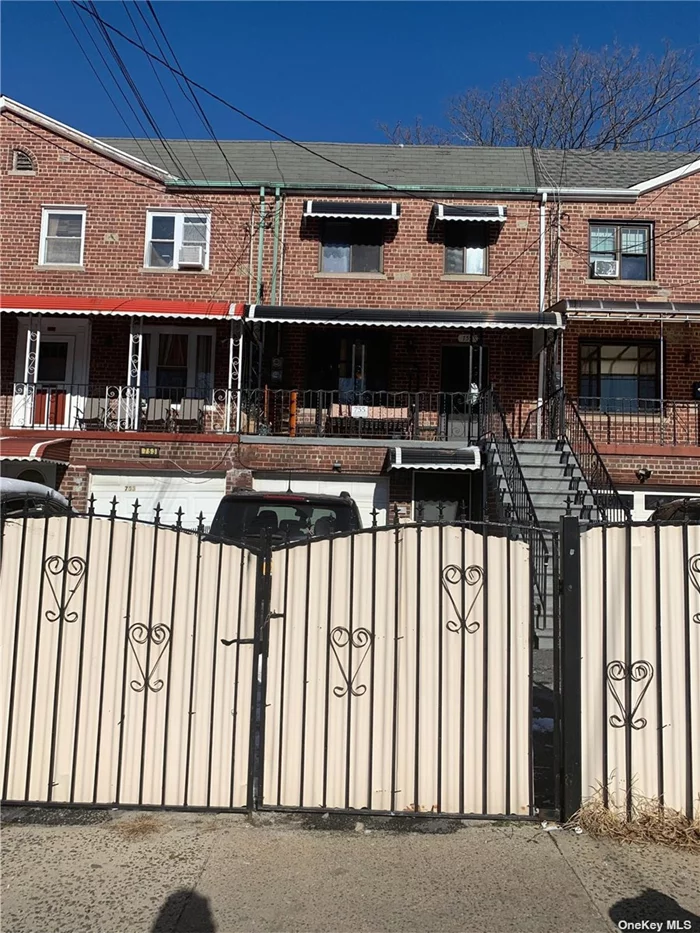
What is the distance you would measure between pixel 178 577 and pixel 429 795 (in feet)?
6.30

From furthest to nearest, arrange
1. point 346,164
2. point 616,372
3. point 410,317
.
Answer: point 346,164, point 616,372, point 410,317

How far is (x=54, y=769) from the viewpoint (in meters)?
3.99

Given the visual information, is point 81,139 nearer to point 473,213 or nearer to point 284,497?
point 473,213

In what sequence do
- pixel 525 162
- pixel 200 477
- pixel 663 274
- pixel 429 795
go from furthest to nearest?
1. pixel 525 162
2. pixel 663 274
3. pixel 200 477
4. pixel 429 795

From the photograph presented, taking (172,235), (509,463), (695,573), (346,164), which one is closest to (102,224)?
(172,235)

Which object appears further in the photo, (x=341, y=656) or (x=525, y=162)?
(x=525, y=162)

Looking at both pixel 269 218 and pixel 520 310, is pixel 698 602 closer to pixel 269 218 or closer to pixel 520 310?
pixel 520 310

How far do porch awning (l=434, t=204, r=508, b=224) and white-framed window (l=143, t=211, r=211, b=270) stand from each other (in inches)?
203

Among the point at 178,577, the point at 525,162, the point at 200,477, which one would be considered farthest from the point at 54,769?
the point at 525,162

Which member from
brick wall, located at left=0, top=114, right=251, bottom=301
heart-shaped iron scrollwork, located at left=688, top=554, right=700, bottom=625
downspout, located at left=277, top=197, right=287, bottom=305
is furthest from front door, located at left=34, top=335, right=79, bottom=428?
heart-shaped iron scrollwork, located at left=688, top=554, right=700, bottom=625

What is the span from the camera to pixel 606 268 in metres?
14.9

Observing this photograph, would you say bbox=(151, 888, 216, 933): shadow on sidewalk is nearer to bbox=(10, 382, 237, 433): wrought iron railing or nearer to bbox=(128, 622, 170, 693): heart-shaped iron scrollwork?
bbox=(128, 622, 170, 693): heart-shaped iron scrollwork

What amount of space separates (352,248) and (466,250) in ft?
8.23

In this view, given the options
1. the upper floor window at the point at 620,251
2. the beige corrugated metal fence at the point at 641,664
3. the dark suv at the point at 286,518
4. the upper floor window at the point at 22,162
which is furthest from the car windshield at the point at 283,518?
the upper floor window at the point at 22,162
